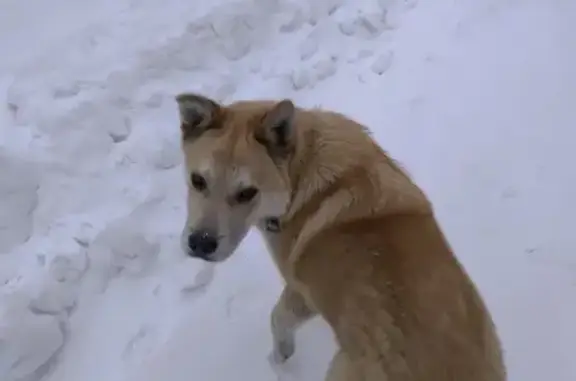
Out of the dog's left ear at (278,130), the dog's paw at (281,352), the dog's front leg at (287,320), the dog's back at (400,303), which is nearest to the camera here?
the dog's back at (400,303)

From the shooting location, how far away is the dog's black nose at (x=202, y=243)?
2682mm

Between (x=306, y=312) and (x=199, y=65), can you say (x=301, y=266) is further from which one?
(x=199, y=65)

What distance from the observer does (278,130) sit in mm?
2641

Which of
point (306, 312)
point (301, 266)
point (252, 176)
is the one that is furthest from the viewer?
point (306, 312)

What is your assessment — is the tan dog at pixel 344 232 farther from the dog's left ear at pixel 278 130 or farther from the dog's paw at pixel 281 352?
the dog's paw at pixel 281 352

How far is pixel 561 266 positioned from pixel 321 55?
178 centimetres

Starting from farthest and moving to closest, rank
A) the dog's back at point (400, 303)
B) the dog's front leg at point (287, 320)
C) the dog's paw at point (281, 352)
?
the dog's paw at point (281, 352), the dog's front leg at point (287, 320), the dog's back at point (400, 303)

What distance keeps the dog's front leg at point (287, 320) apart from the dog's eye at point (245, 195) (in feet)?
1.82

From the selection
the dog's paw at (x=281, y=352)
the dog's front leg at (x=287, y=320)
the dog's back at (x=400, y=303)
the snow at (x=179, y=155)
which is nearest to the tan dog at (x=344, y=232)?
the dog's back at (x=400, y=303)

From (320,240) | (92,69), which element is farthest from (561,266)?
(92,69)

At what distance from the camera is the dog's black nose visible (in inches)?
106

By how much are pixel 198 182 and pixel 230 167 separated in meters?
0.15

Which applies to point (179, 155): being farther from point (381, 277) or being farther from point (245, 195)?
point (381, 277)

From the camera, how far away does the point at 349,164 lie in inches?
109
